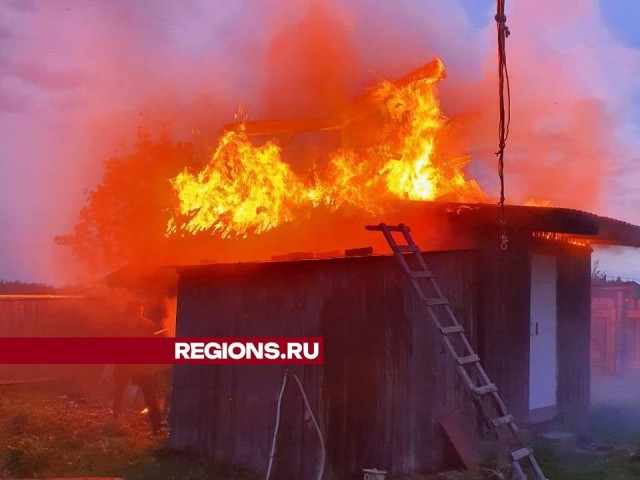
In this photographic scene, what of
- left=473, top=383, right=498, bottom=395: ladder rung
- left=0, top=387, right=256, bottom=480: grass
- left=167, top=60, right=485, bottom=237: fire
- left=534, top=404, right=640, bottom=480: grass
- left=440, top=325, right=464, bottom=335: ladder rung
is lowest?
left=0, top=387, right=256, bottom=480: grass

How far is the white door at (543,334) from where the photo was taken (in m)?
9.95

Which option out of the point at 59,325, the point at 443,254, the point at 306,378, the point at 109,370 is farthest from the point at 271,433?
the point at 59,325

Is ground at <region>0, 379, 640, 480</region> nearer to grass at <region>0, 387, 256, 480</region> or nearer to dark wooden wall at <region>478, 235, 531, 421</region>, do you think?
grass at <region>0, 387, 256, 480</region>

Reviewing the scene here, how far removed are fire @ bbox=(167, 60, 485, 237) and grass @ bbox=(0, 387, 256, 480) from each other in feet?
14.4

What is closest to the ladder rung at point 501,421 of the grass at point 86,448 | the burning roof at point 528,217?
the burning roof at point 528,217

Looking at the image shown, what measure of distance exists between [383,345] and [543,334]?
3.47 meters

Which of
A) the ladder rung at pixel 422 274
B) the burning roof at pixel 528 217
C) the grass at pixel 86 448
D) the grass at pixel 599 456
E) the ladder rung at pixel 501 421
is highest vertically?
the burning roof at pixel 528 217

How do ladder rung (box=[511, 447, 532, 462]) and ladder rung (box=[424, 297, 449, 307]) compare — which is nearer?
ladder rung (box=[511, 447, 532, 462])

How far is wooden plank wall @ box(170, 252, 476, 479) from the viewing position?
823 centimetres

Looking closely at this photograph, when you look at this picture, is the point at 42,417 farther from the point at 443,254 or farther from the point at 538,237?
the point at 538,237

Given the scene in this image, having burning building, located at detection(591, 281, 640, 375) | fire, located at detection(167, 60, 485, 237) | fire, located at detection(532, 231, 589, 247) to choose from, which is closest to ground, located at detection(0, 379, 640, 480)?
fire, located at detection(532, 231, 589, 247)

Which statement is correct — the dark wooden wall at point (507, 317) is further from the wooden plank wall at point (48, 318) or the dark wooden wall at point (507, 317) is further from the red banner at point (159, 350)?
the wooden plank wall at point (48, 318)

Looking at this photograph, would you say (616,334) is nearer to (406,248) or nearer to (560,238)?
(560,238)

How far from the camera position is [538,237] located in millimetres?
10203
